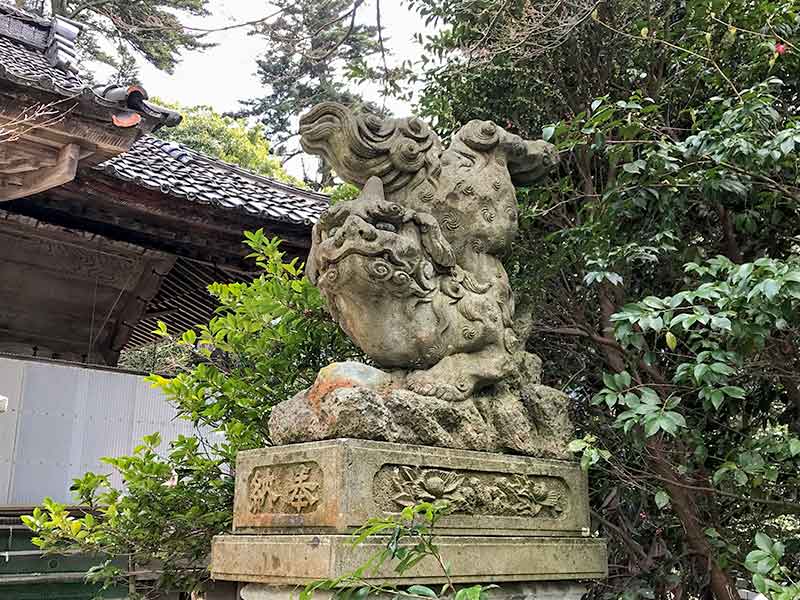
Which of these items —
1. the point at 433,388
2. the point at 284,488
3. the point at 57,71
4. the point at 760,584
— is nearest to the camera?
the point at 760,584

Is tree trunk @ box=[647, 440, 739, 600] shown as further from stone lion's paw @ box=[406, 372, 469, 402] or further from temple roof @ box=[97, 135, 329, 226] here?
temple roof @ box=[97, 135, 329, 226]

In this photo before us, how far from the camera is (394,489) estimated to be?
8.57 ft

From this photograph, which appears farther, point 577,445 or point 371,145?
point 371,145

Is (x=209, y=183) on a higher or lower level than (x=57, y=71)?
lower

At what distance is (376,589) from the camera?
1.93 meters

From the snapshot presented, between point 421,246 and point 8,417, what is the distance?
4.49 meters

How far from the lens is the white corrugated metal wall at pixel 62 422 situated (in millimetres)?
6059

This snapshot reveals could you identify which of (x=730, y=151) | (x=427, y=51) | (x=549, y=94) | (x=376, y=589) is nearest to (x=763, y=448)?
(x=730, y=151)

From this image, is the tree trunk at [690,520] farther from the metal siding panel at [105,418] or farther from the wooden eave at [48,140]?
the metal siding panel at [105,418]

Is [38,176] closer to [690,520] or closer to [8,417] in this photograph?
[8,417]

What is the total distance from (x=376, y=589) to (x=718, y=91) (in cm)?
304

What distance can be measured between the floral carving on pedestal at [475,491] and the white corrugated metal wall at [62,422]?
4.07m

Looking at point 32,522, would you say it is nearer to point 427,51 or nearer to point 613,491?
point 613,491

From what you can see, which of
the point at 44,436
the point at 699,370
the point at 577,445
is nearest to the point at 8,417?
the point at 44,436
